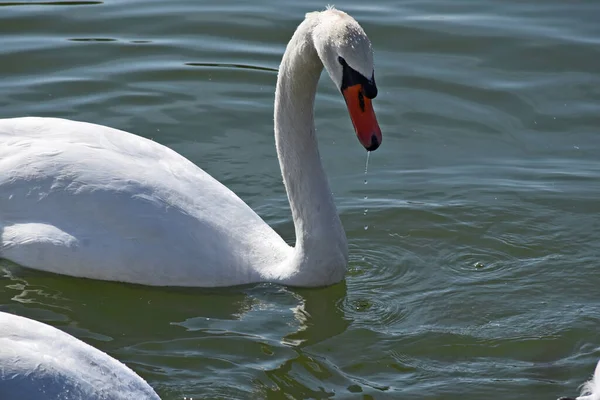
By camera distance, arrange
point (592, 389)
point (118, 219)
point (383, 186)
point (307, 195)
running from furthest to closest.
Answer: point (383, 186) < point (307, 195) < point (118, 219) < point (592, 389)

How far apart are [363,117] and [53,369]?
2.74 m

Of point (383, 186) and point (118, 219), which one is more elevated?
point (118, 219)

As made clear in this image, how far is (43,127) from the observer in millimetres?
8547

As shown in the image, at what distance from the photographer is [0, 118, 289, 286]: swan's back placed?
800 cm

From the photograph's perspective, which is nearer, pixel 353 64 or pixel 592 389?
pixel 592 389

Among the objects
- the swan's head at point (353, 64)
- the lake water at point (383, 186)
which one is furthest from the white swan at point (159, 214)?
the swan's head at point (353, 64)

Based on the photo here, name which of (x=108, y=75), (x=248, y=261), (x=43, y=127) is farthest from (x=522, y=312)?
(x=108, y=75)

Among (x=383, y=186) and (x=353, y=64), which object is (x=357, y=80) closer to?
(x=353, y=64)

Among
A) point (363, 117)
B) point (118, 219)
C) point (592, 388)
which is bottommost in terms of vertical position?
point (592, 388)

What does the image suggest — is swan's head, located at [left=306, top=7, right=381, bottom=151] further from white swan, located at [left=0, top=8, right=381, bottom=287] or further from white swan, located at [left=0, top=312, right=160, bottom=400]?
white swan, located at [left=0, top=312, right=160, bottom=400]

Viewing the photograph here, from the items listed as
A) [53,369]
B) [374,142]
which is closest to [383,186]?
[374,142]

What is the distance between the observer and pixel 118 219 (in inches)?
315

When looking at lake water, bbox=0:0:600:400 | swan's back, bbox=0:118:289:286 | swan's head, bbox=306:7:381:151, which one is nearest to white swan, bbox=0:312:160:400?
lake water, bbox=0:0:600:400

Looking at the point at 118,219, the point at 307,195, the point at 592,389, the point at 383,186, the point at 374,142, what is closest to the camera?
the point at 592,389
